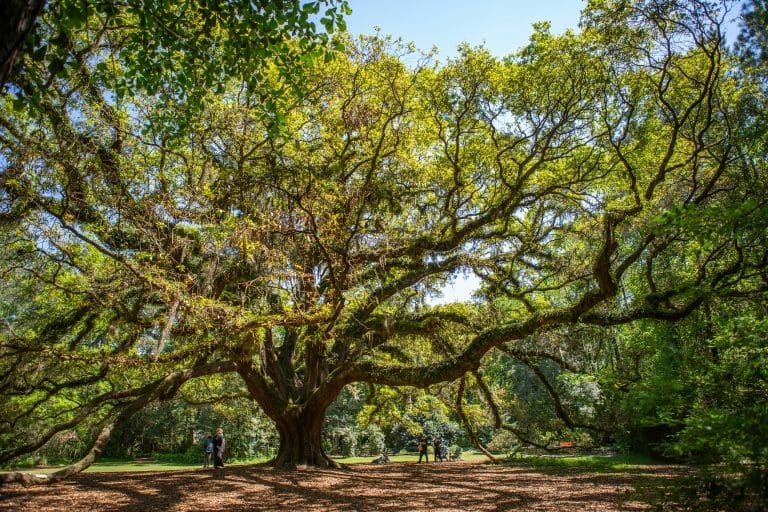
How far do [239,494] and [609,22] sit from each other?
10262mm

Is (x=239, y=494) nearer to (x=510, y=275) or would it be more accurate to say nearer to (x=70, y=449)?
(x=510, y=275)

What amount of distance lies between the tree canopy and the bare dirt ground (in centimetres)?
164

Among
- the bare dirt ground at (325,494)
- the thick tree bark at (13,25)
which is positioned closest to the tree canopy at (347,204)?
the bare dirt ground at (325,494)

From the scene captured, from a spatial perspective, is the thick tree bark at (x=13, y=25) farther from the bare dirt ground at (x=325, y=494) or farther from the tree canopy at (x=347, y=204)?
the bare dirt ground at (x=325, y=494)

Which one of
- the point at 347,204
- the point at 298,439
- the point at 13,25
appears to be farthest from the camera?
the point at 298,439

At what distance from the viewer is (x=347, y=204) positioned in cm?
793

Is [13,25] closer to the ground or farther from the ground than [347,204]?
closer to the ground

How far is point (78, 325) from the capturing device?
10.9 m

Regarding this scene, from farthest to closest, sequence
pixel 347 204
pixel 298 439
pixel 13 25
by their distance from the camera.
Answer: pixel 298 439
pixel 347 204
pixel 13 25

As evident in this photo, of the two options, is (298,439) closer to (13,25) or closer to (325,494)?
(325,494)

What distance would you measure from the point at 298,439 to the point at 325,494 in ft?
16.6

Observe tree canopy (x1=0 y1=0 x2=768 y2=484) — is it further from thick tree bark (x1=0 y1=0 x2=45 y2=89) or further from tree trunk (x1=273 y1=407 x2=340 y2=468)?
thick tree bark (x1=0 y1=0 x2=45 y2=89)

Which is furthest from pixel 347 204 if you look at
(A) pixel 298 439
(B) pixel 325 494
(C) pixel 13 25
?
(A) pixel 298 439

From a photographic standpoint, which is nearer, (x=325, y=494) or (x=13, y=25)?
(x=13, y=25)
